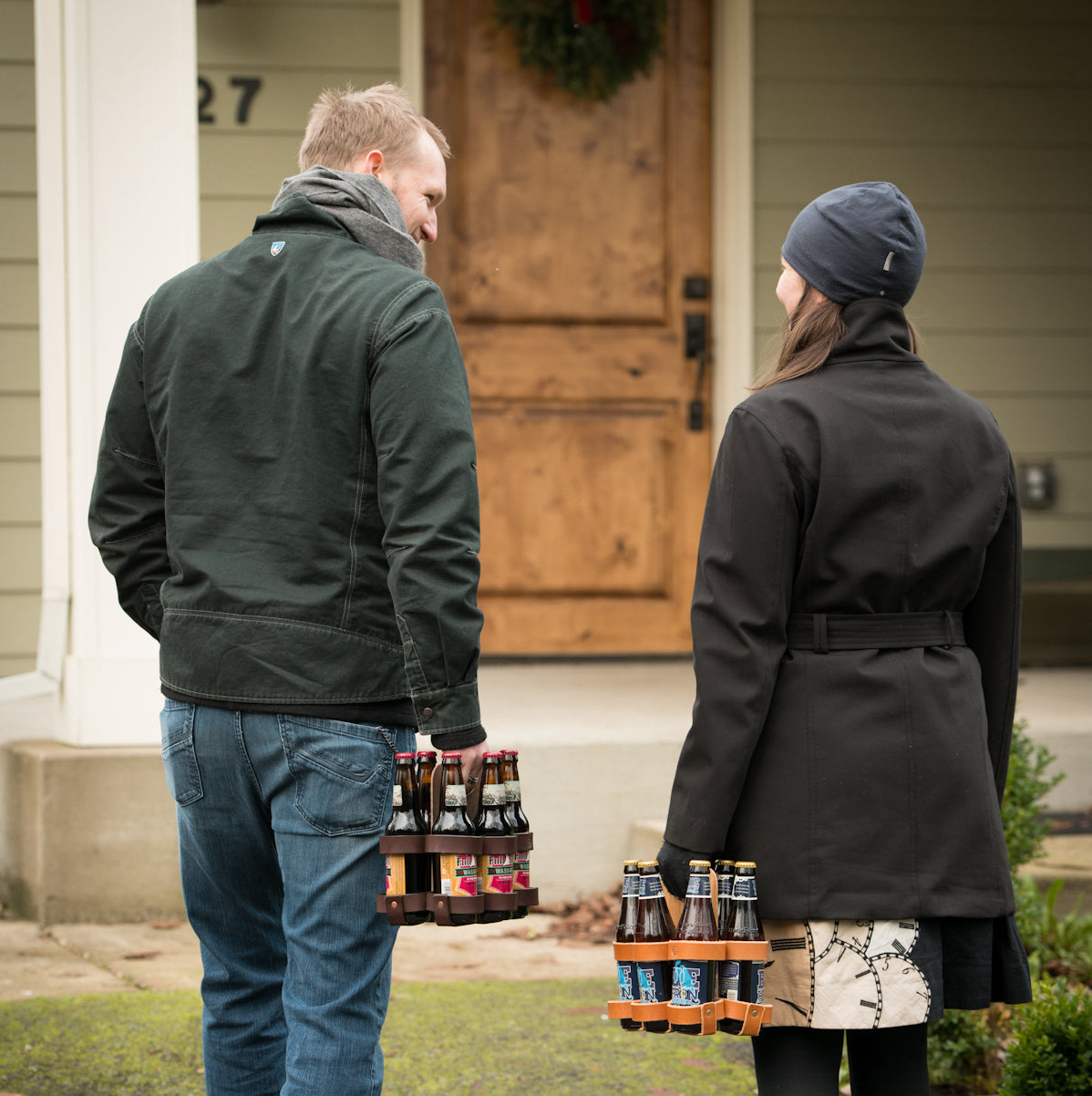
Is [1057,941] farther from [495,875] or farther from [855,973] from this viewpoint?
[495,875]

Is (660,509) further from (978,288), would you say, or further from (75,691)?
(75,691)

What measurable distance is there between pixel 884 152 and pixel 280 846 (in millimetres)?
5074

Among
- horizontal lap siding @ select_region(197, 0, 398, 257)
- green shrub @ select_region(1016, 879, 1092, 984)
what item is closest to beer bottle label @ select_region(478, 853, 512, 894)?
green shrub @ select_region(1016, 879, 1092, 984)

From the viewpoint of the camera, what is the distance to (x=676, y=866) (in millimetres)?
2018

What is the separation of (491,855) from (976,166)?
519 cm

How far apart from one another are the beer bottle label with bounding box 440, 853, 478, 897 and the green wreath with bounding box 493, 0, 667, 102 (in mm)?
4699

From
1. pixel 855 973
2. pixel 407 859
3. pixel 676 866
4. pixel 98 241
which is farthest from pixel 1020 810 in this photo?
pixel 98 241

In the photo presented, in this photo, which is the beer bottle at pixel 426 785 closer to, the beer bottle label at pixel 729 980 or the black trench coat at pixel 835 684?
the black trench coat at pixel 835 684

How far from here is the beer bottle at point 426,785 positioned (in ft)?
6.74

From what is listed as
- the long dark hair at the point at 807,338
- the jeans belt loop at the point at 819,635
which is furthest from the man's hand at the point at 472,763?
the long dark hair at the point at 807,338

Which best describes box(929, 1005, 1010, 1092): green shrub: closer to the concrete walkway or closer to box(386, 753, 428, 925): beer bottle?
the concrete walkway

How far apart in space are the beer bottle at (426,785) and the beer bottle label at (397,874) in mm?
58

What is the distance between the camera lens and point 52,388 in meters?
4.34

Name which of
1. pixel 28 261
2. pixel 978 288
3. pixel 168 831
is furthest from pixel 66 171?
pixel 978 288
